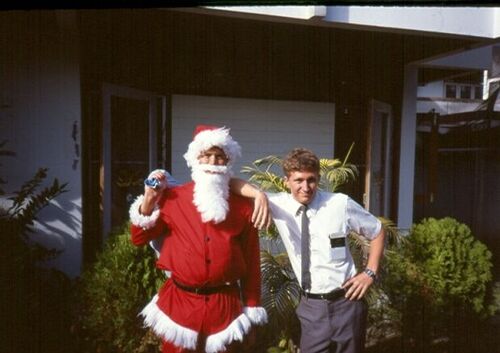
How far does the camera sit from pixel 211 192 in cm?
241

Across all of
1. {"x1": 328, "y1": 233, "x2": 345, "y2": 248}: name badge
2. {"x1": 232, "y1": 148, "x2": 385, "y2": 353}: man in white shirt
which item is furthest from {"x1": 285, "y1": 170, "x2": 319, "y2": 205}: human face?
{"x1": 328, "y1": 233, "x2": 345, "y2": 248}: name badge

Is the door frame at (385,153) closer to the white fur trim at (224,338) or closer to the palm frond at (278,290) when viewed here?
the palm frond at (278,290)

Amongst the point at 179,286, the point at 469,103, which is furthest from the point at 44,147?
the point at 469,103

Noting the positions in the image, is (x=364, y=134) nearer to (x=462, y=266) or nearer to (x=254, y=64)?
(x=254, y=64)

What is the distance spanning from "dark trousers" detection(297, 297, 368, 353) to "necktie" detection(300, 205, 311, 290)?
0.44 ft

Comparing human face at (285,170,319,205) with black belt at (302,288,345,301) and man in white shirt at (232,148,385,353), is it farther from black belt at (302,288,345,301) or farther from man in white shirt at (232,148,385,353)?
black belt at (302,288,345,301)

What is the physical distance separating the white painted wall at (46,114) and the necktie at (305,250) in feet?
8.65

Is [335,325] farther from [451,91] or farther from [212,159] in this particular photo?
[451,91]

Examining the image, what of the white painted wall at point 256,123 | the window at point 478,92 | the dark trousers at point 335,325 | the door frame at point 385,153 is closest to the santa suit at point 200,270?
the dark trousers at point 335,325

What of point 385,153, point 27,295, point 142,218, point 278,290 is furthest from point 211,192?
point 385,153

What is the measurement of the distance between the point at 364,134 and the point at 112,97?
354cm

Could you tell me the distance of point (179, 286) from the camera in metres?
2.47

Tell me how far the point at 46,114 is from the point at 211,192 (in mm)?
2589

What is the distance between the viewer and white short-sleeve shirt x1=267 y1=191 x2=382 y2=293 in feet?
8.34
